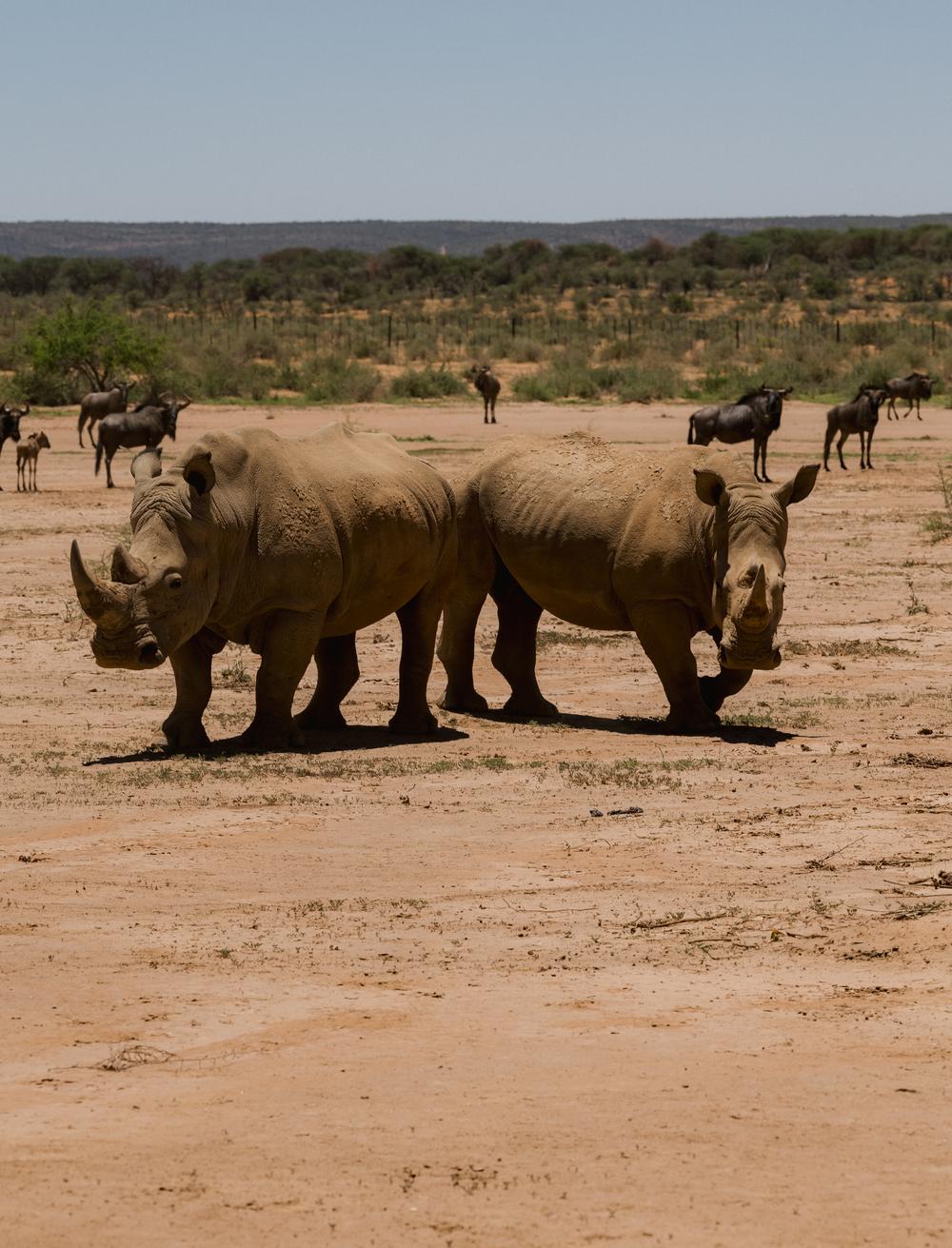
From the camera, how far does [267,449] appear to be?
37.6ft

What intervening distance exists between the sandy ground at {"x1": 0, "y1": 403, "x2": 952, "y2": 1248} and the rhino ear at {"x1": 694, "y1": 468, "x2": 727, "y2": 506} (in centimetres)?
141

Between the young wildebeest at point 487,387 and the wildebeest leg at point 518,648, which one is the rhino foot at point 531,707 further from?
the young wildebeest at point 487,387

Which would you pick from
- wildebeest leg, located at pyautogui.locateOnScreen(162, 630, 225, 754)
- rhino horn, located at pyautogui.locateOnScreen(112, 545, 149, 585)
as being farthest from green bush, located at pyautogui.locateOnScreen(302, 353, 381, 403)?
rhino horn, located at pyautogui.locateOnScreen(112, 545, 149, 585)

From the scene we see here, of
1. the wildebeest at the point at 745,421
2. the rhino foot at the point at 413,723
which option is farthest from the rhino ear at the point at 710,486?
the wildebeest at the point at 745,421

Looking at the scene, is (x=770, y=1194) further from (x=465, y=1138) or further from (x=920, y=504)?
(x=920, y=504)

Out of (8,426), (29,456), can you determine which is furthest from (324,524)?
(8,426)

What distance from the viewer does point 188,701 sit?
36.6 ft

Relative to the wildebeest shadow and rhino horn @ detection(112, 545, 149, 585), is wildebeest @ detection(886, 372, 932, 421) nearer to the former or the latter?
the wildebeest shadow

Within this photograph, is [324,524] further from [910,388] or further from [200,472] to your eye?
[910,388]

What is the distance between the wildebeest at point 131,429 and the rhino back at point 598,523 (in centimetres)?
1656

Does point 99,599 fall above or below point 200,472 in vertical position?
below

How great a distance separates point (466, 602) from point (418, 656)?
0.70 metres

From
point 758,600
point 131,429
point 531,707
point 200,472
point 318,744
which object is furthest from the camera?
point 131,429

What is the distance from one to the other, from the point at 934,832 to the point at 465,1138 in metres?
4.21
